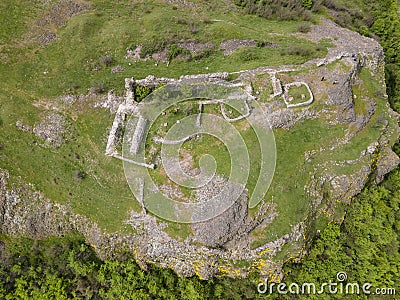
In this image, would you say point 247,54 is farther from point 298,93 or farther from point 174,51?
point 174,51

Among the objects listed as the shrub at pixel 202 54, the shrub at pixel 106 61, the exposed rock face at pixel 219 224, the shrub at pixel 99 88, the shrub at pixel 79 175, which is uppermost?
the shrub at pixel 202 54

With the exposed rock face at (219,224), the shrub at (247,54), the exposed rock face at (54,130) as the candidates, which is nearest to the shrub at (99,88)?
the exposed rock face at (54,130)

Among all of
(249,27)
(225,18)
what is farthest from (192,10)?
(249,27)

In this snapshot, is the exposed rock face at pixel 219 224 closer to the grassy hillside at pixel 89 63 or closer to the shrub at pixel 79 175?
the grassy hillside at pixel 89 63

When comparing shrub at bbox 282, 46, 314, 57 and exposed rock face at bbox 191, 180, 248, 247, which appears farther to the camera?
shrub at bbox 282, 46, 314, 57

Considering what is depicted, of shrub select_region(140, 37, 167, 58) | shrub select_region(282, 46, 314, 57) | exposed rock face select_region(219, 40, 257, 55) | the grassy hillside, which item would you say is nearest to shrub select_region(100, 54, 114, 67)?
the grassy hillside

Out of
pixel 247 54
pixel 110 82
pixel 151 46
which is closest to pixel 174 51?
pixel 151 46

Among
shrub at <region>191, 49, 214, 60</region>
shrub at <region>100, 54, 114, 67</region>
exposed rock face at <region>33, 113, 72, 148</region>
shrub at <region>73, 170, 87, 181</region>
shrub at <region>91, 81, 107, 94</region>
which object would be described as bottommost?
shrub at <region>73, 170, 87, 181</region>

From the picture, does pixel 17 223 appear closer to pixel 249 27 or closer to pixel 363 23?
pixel 249 27

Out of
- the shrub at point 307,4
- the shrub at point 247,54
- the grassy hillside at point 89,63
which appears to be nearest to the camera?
the grassy hillside at point 89,63

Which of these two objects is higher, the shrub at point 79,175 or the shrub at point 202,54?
the shrub at point 202,54

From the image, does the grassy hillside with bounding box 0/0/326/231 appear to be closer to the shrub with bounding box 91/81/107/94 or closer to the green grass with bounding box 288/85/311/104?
the shrub with bounding box 91/81/107/94
